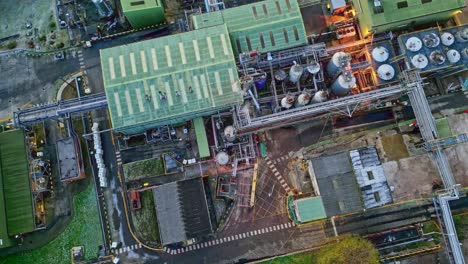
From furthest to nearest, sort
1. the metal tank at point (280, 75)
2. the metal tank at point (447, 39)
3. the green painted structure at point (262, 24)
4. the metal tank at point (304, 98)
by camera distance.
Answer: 1. the metal tank at point (280, 75)
2. the green painted structure at point (262, 24)
3. the metal tank at point (447, 39)
4. the metal tank at point (304, 98)

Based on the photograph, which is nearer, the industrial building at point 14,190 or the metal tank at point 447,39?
the industrial building at point 14,190

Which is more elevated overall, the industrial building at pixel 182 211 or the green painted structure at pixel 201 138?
the green painted structure at pixel 201 138

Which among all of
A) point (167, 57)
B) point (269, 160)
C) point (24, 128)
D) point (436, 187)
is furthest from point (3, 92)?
point (436, 187)

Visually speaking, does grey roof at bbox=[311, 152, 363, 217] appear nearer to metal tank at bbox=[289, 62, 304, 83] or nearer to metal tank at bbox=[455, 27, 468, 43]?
metal tank at bbox=[289, 62, 304, 83]

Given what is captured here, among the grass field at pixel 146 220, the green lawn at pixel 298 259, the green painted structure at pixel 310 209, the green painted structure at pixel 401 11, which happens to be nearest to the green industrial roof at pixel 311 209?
the green painted structure at pixel 310 209

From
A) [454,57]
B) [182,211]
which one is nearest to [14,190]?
[182,211]

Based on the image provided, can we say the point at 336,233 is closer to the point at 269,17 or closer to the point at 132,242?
the point at 132,242

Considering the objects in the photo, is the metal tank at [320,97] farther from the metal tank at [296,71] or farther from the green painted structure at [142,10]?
the green painted structure at [142,10]

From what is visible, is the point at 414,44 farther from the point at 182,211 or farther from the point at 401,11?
the point at 182,211
